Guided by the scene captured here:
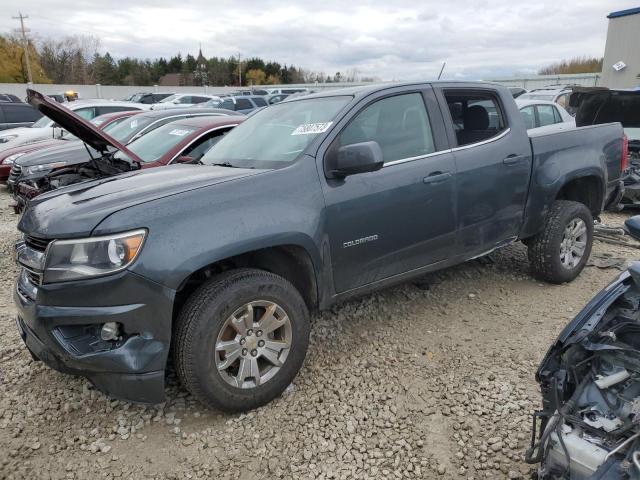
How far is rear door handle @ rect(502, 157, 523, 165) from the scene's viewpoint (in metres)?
4.07

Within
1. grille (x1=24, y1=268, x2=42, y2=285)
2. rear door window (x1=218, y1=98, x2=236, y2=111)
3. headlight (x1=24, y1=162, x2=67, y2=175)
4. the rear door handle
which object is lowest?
grille (x1=24, y1=268, x2=42, y2=285)

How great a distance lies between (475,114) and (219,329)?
2985mm

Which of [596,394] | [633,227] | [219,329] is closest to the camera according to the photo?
[596,394]

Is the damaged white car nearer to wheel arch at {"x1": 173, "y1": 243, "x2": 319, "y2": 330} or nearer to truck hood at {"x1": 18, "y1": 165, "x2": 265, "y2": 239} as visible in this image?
wheel arch at {"x1": 173, "y1": 243, "x2": 319, "y2": 330}

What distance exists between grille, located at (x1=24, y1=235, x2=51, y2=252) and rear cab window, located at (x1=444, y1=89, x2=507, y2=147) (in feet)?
9.95

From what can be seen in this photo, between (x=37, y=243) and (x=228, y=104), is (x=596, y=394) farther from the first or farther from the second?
(x=228, y=104)

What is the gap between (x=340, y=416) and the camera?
295cm

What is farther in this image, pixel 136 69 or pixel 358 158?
pixel 136 69

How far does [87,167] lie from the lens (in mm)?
5602

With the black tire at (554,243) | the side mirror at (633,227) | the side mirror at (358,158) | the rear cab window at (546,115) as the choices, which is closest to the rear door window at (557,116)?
the rear cab window at (546,115)

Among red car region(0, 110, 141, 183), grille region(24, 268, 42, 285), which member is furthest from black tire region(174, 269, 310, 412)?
red car region(0, 110, 141, 183)

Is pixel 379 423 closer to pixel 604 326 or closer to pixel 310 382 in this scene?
pixel 310 382

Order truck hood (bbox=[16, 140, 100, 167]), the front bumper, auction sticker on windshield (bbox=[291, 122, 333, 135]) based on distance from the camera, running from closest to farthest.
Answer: the front bumper → auction sticker on windshield (bbox=[291, 122, 333, 135]) → truck hood (bbox=[16, 140, 100, 167])

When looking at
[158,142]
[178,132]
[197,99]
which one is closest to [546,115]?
[178,132]
